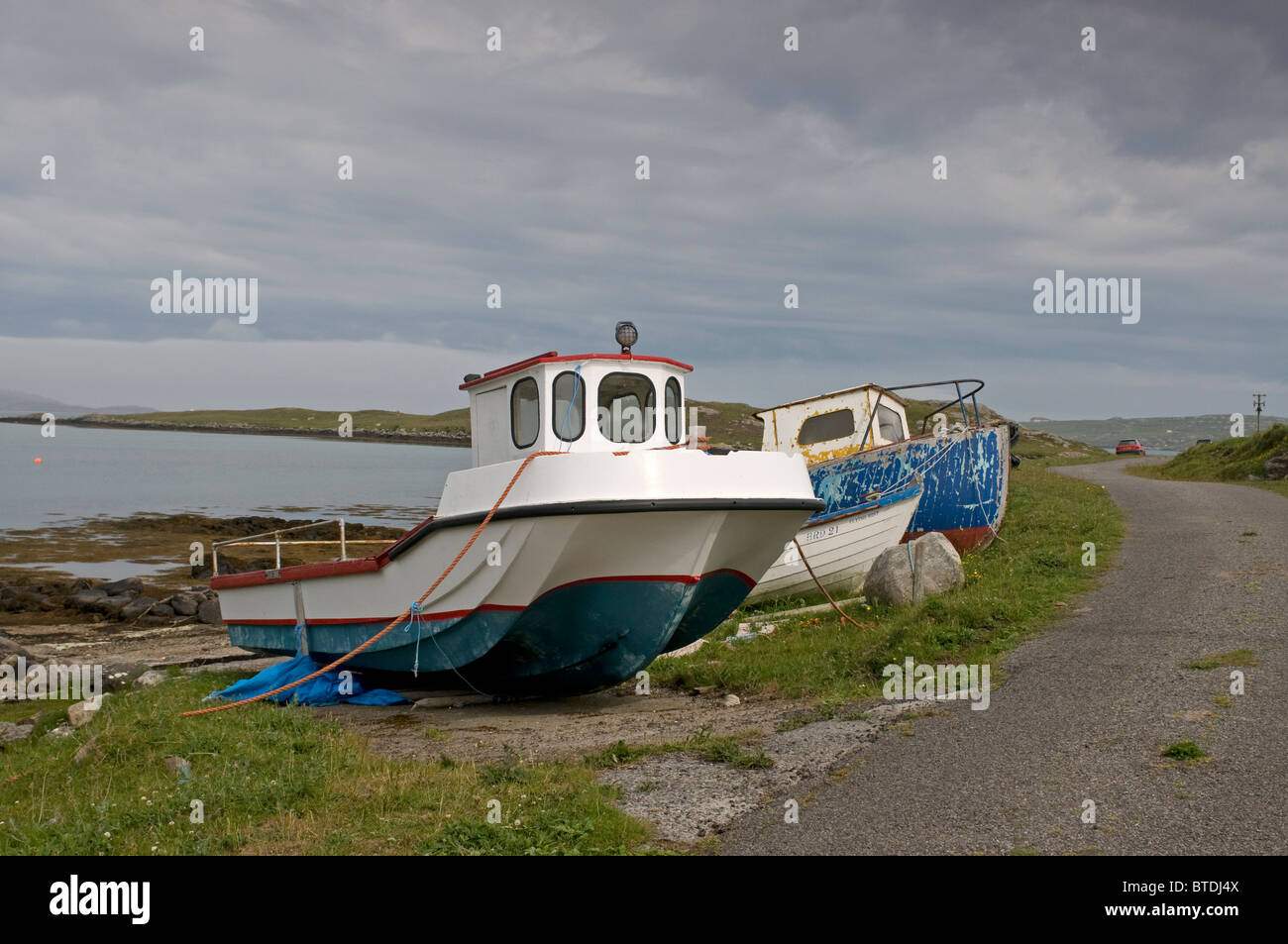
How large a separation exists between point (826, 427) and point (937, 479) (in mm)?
3194

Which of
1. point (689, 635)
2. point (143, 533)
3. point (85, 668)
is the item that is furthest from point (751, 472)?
point (143, 533)

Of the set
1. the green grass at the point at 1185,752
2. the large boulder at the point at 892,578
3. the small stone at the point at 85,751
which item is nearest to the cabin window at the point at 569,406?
the small stone at the point at 85,751

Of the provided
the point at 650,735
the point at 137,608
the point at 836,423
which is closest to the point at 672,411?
the point at 650,735

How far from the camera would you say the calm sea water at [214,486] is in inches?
1877

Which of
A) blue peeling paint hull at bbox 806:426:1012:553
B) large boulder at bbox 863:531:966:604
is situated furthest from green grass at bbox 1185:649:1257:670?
blue peeling paint hull at bbox 806:426:1012:553

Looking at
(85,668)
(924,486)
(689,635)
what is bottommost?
(85,668)

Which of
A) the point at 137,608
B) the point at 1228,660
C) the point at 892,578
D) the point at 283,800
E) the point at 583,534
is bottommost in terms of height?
the point at 137,608

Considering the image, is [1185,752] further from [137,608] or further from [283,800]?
[137,608]

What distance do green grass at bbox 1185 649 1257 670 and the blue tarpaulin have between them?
8.61 meters

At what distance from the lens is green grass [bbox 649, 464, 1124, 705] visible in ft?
33.5

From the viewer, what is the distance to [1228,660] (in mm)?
8820
